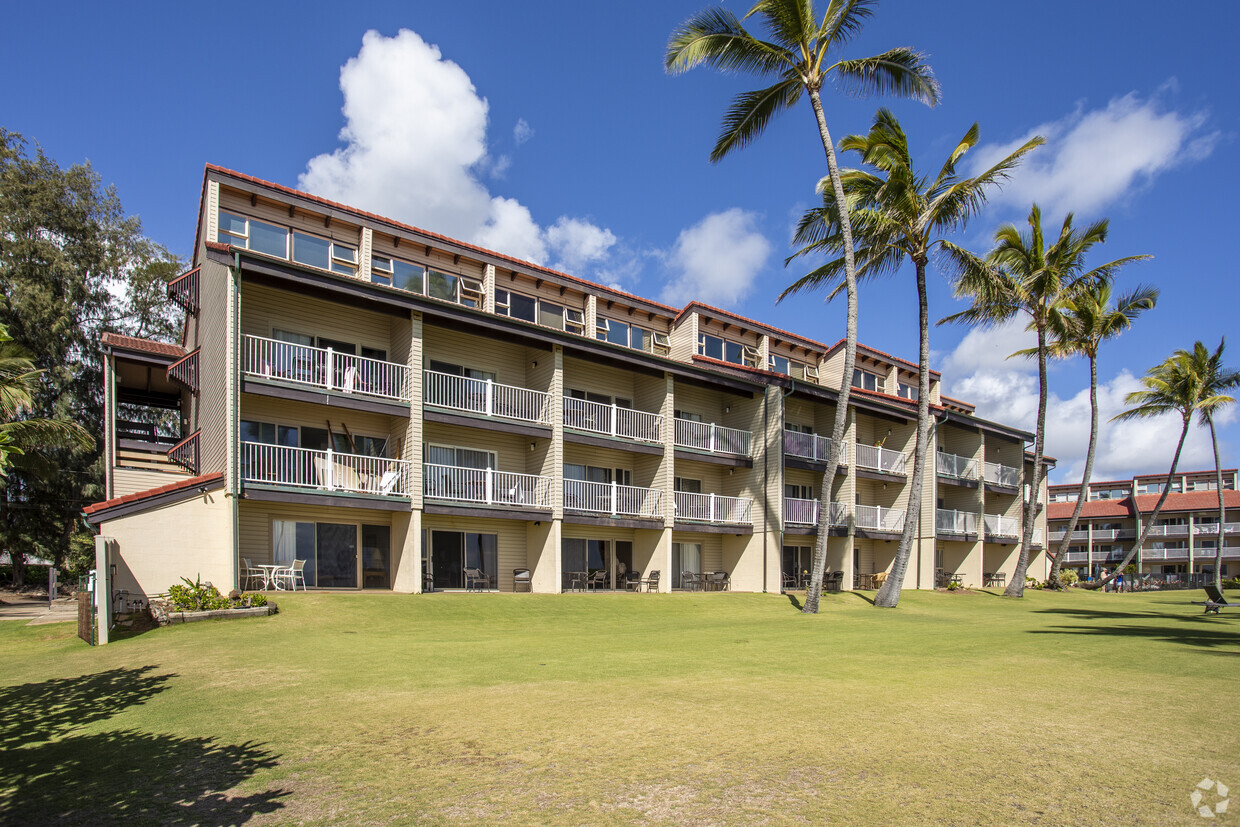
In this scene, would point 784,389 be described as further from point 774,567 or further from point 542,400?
point 542,400

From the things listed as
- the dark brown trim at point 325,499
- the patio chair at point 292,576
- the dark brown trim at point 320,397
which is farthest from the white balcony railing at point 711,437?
the patio chair at point 292,576

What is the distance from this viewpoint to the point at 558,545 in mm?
23953

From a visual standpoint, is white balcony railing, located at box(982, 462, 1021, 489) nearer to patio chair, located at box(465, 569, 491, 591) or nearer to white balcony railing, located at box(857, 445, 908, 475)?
white balcony railing, located at box(857, 445, 908, 475)

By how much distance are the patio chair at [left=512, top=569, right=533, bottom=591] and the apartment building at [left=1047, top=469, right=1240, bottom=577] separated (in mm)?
59199

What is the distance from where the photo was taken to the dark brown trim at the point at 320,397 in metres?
19.0

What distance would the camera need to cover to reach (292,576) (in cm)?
1948

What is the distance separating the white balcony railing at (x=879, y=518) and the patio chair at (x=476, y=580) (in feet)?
56.0

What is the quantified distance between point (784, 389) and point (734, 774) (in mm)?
25223

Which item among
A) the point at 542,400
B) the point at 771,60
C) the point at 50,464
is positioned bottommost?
the point at 50,464

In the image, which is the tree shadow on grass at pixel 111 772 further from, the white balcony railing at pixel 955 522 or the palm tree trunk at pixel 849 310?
the white balcony railing at pixel 955 522

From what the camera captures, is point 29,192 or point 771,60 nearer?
point 771,60

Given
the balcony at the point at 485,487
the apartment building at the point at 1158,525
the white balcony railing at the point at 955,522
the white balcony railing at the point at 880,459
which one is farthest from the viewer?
the apartment building at the point at 1158,525

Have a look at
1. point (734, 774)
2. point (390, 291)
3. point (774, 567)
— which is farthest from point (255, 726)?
point (774, 567)

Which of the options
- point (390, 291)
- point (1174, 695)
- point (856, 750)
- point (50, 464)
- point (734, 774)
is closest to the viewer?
point (734, 774)
